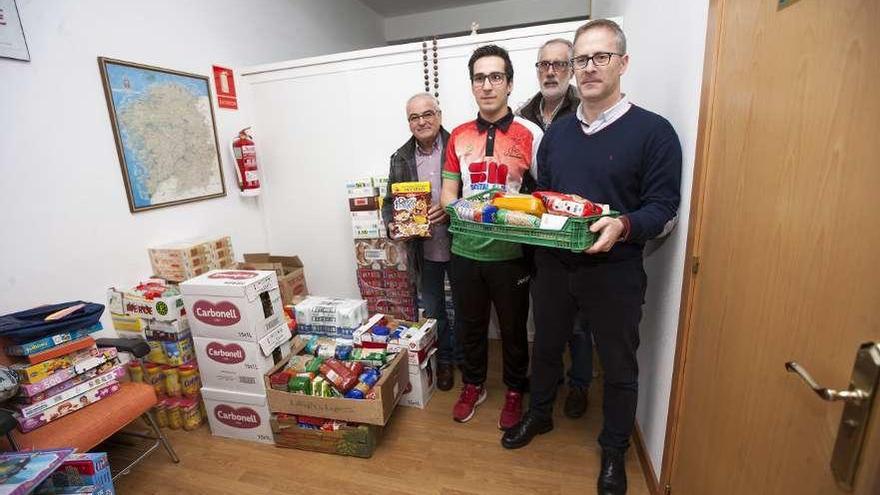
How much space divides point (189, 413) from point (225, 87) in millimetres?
A: 2067

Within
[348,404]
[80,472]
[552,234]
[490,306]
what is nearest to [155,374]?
[80,472]

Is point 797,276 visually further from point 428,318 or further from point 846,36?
point 428,318

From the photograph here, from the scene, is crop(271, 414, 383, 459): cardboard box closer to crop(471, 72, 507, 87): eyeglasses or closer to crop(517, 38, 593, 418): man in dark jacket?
crop(517, 38, 593, 418): man in dark jacket

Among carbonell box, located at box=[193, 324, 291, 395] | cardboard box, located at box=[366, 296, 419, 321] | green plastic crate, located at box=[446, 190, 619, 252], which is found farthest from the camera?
cardboard box, located at box=[366, 296, 419, 321]

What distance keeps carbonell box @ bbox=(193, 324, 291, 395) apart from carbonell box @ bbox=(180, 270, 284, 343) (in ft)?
0.11

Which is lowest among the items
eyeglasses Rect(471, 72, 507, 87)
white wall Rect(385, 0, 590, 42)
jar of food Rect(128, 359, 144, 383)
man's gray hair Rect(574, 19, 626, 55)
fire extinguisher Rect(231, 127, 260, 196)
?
jar of food Rect(128, 359, 144, 383)

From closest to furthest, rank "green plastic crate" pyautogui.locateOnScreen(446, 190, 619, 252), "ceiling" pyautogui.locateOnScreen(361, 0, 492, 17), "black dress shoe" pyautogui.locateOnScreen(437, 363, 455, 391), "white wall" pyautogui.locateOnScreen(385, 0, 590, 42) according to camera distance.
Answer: "green plastic crate" pyautogui.locateOnScreen(446, 190, 619, 252) → "black dress shoe" pyautogui.locateOnScreen(437, 363, 455, 391) → "ceiling" pyautogui.locateOnScreen(361, 0, 492, 17) → "white wall" pyautogui.locateOnScreen(385, 0, 590, 42)

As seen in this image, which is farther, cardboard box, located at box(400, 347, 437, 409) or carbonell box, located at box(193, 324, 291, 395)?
cardboard box, located at box(400, 347, 437, 409)

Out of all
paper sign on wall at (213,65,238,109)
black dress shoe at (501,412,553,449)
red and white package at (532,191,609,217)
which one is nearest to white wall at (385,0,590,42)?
paper sign on wall at (213,65,238,109)

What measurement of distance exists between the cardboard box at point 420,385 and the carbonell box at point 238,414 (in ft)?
2.30

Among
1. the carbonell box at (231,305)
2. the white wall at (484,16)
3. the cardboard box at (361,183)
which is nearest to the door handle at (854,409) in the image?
the carbonell box at (231,305)

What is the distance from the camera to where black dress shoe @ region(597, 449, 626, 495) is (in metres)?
1.55

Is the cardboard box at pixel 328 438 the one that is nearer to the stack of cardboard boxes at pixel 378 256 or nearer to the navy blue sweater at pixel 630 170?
the stack of cardboard boxes at pixel 378 256

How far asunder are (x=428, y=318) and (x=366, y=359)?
1.66 feet
